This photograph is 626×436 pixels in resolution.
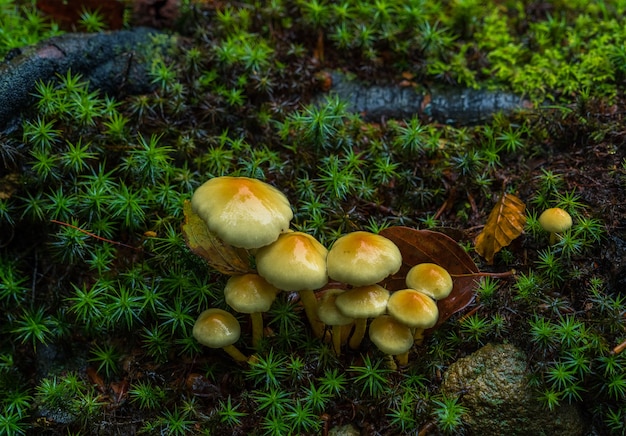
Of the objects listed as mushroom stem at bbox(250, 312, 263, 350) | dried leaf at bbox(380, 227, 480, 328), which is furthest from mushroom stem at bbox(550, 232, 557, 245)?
mushroom stem at bbox(250, 312, 263, 350)

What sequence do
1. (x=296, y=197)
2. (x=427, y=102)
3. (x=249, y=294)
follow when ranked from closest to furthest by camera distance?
(x=249, y=294) → (x=296, y=197) → (x=427, y=102)

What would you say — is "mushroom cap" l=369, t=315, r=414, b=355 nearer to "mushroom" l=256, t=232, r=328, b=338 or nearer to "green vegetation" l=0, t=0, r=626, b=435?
"green vegetation" l=0, t=0, r=626, b=435

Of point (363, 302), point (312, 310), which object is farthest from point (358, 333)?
point (363, 302)

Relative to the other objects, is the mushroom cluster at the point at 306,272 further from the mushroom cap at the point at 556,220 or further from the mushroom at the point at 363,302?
the mushroom cap at the point at 556,220

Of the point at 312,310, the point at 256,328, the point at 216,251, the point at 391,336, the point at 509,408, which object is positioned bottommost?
the point at 509,408

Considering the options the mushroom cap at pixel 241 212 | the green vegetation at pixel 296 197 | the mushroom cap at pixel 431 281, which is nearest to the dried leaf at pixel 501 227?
the green vegetation at pixel 296 197

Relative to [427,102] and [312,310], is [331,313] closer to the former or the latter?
[312,310]

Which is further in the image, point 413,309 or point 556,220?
point 556,220
